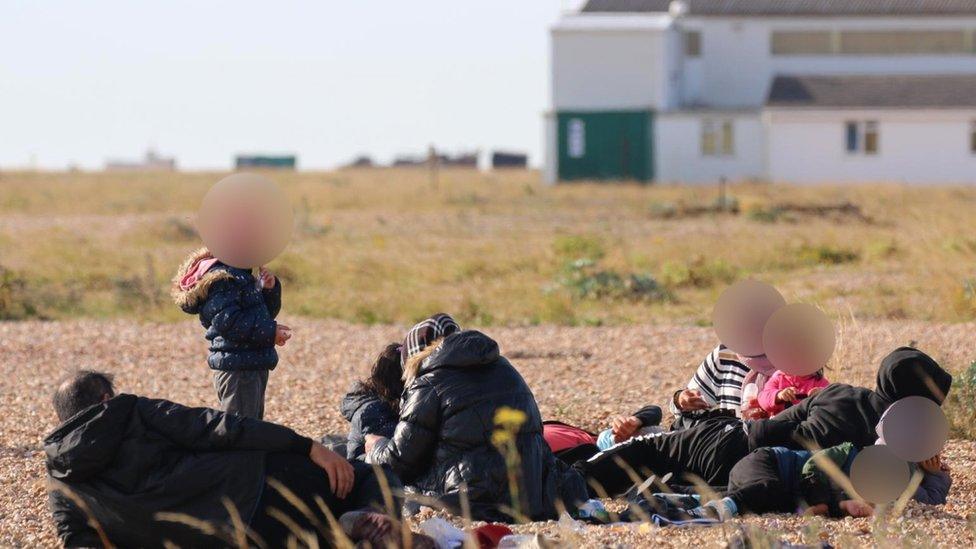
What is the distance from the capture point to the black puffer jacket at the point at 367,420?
6891 millimetres

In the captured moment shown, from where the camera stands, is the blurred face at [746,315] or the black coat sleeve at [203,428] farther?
the blurred face at [746,315]

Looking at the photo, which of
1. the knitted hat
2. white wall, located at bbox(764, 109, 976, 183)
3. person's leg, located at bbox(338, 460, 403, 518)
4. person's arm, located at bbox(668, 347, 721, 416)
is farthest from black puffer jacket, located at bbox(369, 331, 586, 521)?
white wall, located at bbox(764, 109, 976, 183)

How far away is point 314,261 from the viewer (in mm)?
19672

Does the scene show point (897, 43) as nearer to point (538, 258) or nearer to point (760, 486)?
point (538, 258)

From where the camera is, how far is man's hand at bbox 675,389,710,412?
7.23 m

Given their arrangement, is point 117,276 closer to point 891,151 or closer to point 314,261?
point 314,261

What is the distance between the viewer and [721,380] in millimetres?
7445

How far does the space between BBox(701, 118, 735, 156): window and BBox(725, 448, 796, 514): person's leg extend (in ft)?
126

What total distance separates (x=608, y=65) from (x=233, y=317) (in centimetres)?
3780

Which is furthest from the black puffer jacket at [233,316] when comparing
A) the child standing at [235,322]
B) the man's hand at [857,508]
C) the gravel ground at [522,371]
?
the man's hand at [857,508]

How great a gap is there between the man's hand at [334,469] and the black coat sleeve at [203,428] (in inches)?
6.3

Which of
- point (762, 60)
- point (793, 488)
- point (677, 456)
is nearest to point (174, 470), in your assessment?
point (677, 456)

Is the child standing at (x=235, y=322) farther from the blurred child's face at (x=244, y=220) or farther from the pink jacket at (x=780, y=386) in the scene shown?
the pink jacket at (x=780, y=386)

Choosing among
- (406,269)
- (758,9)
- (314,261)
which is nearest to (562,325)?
(406,269)
